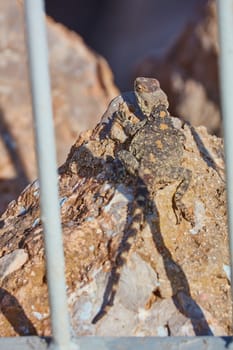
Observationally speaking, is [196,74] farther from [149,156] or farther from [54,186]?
[54,186]

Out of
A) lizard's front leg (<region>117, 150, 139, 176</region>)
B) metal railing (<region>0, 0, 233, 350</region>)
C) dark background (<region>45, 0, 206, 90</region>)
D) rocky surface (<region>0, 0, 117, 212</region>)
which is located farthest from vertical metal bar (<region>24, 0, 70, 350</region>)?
dark background (<region>45, 0, 206, 90</region>)

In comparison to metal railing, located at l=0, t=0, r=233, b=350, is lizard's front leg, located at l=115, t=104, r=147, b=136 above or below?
above

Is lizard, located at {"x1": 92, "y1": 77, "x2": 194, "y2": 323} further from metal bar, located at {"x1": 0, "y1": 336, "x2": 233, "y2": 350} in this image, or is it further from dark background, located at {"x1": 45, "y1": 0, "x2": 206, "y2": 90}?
dark background, located at {"x1": 45, "y1": 0, "x2": 206, "y2": 90}

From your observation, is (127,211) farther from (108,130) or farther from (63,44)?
(63,44)

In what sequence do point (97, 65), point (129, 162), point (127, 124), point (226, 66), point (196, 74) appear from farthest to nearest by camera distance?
point (196, 74) → point (97, 65) → point (127, 124) → point (129, 162) → point (226, 66)

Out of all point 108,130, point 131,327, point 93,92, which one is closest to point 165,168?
point 108,130

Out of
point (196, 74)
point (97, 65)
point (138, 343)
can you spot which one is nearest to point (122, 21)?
point (196, 74)
